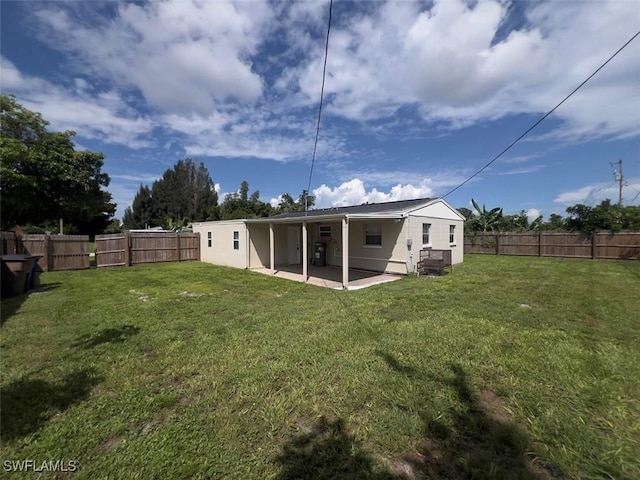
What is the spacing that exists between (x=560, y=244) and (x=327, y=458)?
67.5 feet

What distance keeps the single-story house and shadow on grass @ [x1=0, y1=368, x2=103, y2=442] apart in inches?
282

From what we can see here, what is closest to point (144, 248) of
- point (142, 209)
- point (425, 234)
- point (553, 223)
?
point (425, 234)

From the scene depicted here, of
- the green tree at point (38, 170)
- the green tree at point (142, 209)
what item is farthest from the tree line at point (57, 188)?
the green tree at point (142, 209)

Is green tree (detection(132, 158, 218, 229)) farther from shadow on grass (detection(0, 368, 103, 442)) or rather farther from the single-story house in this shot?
shadow on grass (detection(0, 368, 103, 442))

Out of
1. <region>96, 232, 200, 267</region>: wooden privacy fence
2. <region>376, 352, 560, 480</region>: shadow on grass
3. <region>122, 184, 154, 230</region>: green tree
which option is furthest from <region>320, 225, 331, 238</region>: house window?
<region>122, 184, 154, 230</region>: green tree

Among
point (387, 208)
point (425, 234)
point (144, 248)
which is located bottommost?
point (144, 248)

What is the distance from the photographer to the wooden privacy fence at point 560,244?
15.1 m

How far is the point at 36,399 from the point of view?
2.93 m

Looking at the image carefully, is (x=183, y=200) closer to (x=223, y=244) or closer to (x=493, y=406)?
(x=223, y=244)

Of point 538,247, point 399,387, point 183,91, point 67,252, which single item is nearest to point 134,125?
point 183,91

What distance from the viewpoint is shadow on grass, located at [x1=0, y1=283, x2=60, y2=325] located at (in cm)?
588

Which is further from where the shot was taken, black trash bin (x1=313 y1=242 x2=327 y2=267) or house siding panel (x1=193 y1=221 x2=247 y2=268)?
black trash bin (x1=313 y1=242 x2=327 y2=267)

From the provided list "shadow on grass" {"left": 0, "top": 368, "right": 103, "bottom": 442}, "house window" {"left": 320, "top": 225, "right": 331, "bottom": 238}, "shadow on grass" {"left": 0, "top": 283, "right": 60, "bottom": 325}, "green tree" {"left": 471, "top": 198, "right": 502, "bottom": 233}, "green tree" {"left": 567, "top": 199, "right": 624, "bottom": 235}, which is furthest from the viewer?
"green tree" {"left": 471, "top": 198, "right": 502, "bottom": 233}

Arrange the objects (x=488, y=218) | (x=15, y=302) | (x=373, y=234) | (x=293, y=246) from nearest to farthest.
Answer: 1. (x=15, y=302)
2. (x=373, y=234)
3. (x=293, y=246)
4. (x=488, y=218)
